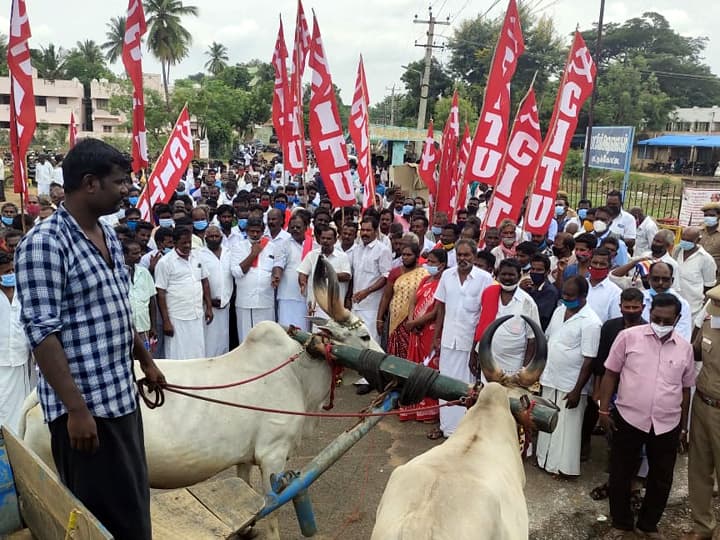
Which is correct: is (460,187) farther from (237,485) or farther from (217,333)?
(237,485)

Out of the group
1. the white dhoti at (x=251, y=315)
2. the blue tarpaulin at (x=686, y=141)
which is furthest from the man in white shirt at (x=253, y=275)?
the blue tarpaulin at (x=686, y=141)

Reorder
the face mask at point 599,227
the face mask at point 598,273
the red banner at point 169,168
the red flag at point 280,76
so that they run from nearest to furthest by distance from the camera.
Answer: the face mask at point 598,273
the face mask at point 599,227
the red banner at point 169,168
the red flag at point 280,76

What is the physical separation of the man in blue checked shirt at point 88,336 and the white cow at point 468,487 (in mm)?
1117

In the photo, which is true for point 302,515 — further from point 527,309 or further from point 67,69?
point 67,69

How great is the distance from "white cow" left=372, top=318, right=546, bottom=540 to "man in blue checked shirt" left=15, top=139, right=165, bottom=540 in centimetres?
112

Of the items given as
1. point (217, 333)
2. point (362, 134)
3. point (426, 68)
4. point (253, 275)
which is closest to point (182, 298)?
point (217, 333)

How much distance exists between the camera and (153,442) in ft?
12.7

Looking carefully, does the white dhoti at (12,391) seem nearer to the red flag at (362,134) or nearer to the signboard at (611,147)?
the red flag at (362,134)

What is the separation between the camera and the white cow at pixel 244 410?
3.96 m

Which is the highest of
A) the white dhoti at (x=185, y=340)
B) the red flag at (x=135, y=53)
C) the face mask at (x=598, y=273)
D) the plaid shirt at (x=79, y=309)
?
the red flag at (x=135, y=53)

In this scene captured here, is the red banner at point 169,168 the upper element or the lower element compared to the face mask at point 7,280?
upper

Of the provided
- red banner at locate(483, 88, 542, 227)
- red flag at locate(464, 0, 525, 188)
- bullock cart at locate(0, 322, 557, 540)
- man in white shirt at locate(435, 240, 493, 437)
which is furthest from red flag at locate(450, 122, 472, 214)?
bullock cart at locate(0, 322, 557, 540)

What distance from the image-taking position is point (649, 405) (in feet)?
14.4

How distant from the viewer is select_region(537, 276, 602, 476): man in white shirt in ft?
16.9
